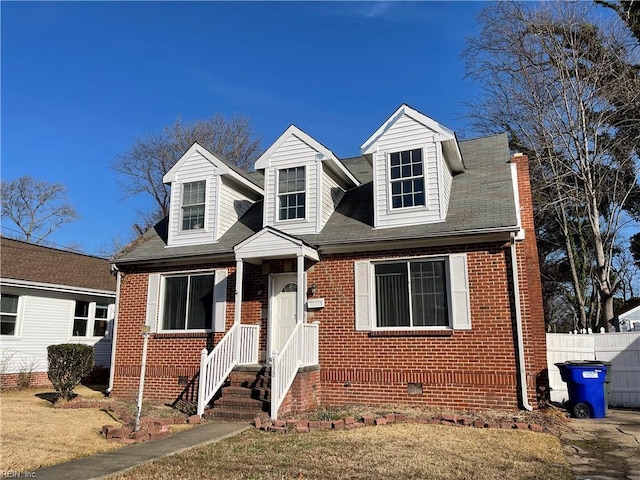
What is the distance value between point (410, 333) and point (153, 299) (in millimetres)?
6696

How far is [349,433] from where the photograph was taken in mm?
6980

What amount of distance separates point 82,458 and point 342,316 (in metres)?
5.69

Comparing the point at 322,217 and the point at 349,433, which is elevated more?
the point at 322,217

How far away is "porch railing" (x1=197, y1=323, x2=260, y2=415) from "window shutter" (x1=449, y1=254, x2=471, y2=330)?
4514 mm

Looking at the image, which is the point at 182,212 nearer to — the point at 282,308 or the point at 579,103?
the point at 282,308

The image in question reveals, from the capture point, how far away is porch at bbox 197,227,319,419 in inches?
344

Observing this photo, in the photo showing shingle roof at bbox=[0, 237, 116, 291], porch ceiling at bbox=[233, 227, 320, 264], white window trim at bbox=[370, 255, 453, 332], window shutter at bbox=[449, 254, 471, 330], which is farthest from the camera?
shingle roof at bbox=[0, 237, 116, 291]

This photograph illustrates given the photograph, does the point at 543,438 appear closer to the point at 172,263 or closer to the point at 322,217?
the point at 322,217

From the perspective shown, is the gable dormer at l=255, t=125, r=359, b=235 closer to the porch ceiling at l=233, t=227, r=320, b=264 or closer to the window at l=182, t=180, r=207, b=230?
the porch ceiling at l=233, t=227, r=320, b=264

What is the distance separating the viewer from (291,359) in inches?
354

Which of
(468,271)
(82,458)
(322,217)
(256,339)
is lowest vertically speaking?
(82,458)

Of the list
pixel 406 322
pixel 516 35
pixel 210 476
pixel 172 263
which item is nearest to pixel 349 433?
pixel 210 476

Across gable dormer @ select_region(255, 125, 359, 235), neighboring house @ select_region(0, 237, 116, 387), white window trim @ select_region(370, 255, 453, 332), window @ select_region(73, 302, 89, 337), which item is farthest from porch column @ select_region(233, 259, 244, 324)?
window @ select_region(73, 302, 89, 337)

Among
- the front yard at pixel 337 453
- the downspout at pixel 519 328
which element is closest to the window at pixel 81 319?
the front yard at pixel 337 453
